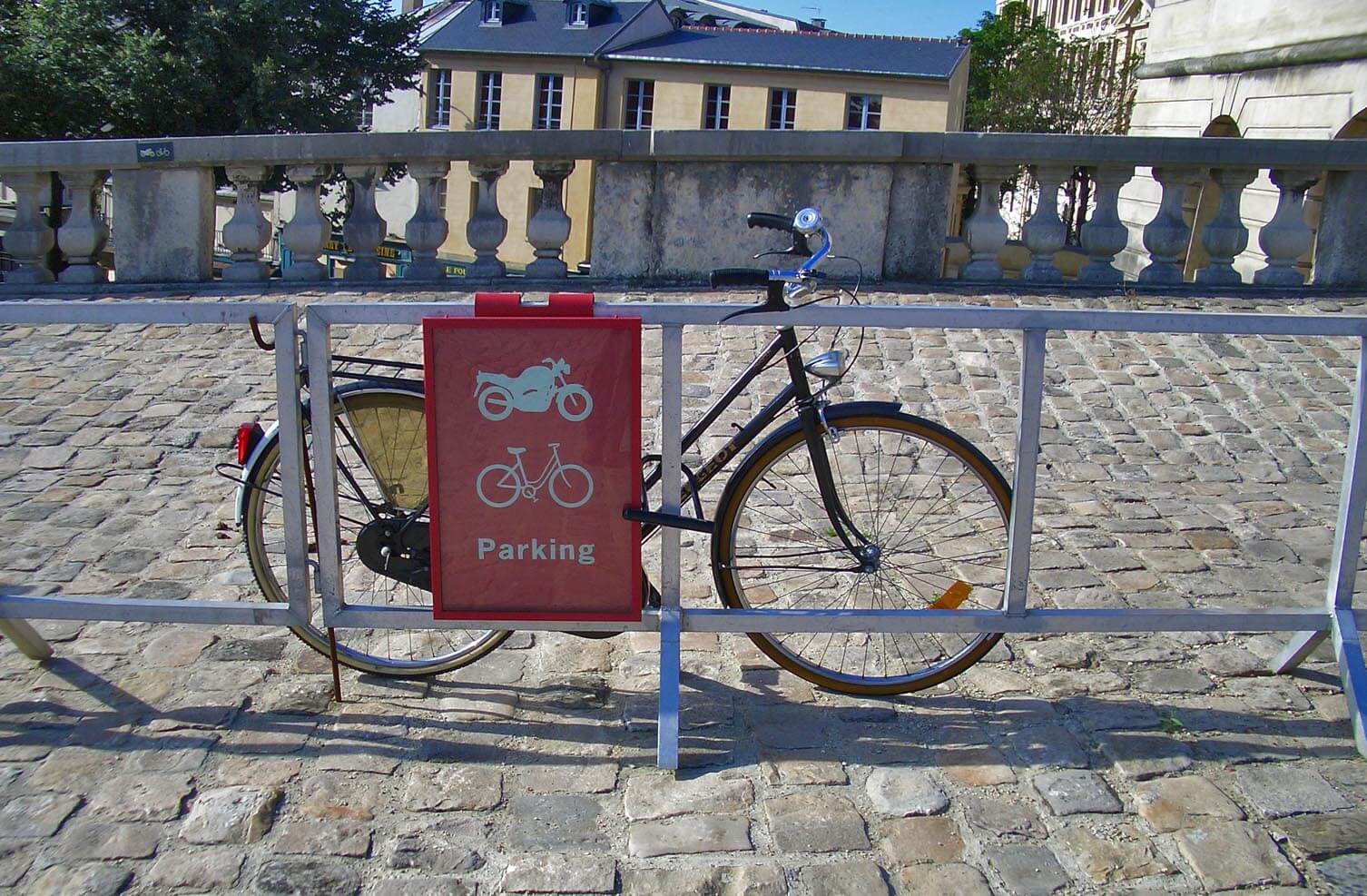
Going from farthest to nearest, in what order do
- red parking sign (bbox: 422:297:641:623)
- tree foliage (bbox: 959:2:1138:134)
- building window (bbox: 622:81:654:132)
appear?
building window (bbox: 622:81:654:132)
tree foliage (bbox: 959:2:1138:134)
red parking sign (bbox: 422:297:641:623)

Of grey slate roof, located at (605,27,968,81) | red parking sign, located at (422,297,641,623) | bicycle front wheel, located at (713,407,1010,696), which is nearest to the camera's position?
red parking sign, located at (422,297,641,623)

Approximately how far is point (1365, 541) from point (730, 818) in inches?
127

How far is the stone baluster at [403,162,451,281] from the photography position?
845cm

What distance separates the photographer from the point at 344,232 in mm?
8625

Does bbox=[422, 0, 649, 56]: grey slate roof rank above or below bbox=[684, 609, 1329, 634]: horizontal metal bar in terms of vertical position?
above

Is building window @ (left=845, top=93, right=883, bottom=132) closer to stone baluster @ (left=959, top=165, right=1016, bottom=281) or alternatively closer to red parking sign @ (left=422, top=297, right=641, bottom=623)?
stone baluster @ (left=959, top=165, right=1016, bottom=281)

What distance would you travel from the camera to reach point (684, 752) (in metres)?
3.64

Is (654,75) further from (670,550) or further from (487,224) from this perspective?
(670,550)

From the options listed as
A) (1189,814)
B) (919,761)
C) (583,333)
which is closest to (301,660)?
(583,333)

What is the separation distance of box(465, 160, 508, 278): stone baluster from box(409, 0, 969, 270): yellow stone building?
1812 inches

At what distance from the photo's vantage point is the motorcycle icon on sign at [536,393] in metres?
3.52

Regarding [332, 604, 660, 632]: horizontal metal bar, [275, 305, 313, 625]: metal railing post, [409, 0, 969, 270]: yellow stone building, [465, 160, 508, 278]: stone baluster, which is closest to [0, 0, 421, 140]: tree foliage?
[465, 160, 508, 278]: stone baluster

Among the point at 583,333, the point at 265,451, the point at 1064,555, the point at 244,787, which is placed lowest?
the point at 244,787

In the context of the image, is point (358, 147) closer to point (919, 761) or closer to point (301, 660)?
point (301, 660)
